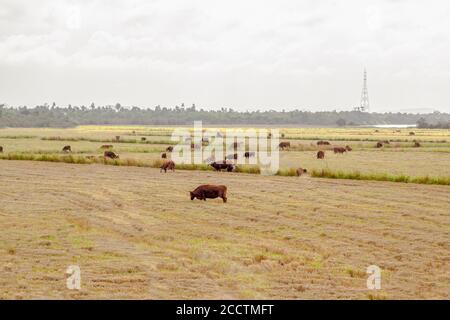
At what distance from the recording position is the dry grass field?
11.5m

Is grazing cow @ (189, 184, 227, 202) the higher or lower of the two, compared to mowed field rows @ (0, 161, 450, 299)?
higher

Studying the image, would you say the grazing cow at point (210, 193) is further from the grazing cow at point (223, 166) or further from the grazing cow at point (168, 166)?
the grazing cow at point (168, 166)

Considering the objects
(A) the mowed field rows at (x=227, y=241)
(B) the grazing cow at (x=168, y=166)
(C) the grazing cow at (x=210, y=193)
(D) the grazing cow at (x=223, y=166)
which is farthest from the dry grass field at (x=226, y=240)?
(B) the grazing cow at (x=168, y=166)

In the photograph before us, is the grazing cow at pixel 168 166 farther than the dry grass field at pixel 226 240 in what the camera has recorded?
Yes

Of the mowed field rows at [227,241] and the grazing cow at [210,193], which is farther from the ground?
the grazing cow at [210,193]

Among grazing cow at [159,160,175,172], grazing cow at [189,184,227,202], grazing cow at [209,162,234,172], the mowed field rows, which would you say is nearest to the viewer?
the mowed field rows

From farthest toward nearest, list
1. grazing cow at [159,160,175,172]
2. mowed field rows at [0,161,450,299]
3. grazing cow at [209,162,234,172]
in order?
grazing cow at [159,160,175,172], grazing cow at [209,162,234,172], mowed field rows at [0,161,450,299]

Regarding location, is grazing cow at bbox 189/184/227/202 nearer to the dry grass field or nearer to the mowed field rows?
the mowed field rows

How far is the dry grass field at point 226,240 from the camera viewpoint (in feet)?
37.6

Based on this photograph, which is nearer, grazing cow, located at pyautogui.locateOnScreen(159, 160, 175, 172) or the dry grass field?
the dry grass field

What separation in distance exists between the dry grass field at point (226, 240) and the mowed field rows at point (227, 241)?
30 mm

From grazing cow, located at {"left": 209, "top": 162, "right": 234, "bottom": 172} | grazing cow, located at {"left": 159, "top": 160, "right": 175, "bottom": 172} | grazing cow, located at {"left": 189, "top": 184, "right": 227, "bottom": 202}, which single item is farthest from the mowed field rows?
grazing cow, located at {"left": 209, "top": 162, "right": 234, "bottom": 172}

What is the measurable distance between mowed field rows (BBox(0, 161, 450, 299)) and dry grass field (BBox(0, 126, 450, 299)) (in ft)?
0.10
